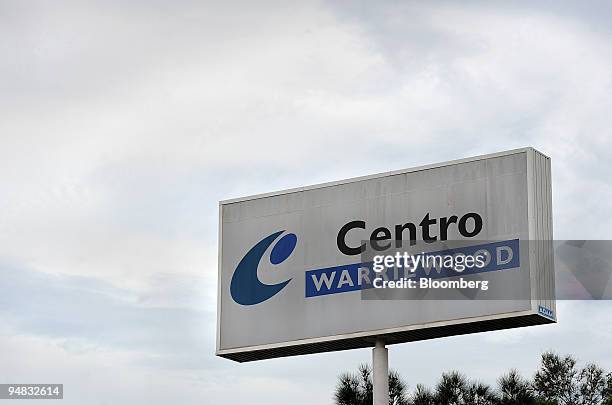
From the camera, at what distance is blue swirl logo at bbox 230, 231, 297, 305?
90.9 feet

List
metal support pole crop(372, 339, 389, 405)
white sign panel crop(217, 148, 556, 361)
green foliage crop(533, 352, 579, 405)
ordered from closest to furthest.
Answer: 1. white sign panel crop(217, 148, 556, 361)
2. metal support pole crop(372, 339, 389, 405)
3. green foliage crop(533, 352, 579, 405)

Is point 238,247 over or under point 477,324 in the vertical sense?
over

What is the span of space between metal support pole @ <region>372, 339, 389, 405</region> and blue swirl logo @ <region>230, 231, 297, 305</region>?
7.43 feet

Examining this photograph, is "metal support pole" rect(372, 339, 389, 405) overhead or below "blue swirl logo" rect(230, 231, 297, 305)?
below

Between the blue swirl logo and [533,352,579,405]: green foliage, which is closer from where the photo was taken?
the blue swirl logo

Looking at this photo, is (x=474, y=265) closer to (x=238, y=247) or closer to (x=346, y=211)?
(x=346, y=211)

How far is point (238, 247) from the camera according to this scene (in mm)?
28469

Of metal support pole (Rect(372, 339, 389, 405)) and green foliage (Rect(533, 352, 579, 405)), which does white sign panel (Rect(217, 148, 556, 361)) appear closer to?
metal support pole (Rect(372, 339, 389, 405))

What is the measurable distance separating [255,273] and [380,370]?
3302 millimetres

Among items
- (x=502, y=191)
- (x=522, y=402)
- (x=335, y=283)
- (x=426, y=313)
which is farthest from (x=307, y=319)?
(x=522, y=402)

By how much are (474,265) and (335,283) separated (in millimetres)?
2880

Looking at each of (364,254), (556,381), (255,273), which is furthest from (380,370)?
(556,381)

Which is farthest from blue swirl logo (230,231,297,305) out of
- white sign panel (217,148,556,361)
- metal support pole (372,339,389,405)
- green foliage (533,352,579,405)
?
green foliage (533,352,579,405)

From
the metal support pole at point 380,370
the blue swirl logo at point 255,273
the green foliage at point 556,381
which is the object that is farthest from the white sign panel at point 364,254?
the green foliage at point 556,381
